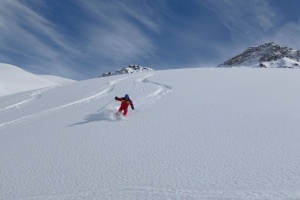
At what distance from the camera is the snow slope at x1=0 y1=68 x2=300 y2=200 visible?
4.48m

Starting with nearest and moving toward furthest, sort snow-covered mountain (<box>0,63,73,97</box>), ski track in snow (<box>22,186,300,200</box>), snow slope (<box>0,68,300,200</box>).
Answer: ski track in snow (<box>22,186,300,200</box>) → snow slope (<box>0,68,300,200</box>) → snow-covered mountain (<box>0,63,73,97</box>)

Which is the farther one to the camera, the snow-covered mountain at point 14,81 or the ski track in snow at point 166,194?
the snow-covered mountain at point 14,81

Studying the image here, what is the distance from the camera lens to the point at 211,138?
22.2 feet

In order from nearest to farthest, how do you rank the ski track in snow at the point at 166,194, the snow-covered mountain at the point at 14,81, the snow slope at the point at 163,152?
the ski track in snow at the point at 166,194, the snow slope at the point at 163,152, the snow-covered mountain at the point at 14,81

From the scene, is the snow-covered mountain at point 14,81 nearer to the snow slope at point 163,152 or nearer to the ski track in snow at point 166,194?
the snow slope at point 163,152

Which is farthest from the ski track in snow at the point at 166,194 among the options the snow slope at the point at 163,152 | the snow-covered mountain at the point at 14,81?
the snow-covered mountain at the point at 14,81

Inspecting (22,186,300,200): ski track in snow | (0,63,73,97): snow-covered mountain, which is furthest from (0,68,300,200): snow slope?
(0,63,73,97): snow-covered mountain

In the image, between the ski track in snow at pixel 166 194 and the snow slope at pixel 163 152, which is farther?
the snow slope at pixel 163 152

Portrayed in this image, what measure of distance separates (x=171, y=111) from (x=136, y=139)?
3.21 meters

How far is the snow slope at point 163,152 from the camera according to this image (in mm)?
4477

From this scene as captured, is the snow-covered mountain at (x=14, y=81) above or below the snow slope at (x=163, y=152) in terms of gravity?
above

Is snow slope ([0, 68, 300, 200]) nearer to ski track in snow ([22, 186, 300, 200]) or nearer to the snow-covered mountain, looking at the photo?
ski track in snow ([22, 186, 300, 200])

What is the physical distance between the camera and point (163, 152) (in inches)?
244

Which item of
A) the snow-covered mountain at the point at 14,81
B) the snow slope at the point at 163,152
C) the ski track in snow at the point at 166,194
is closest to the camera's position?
the ski track in snow at the point at 166,194
